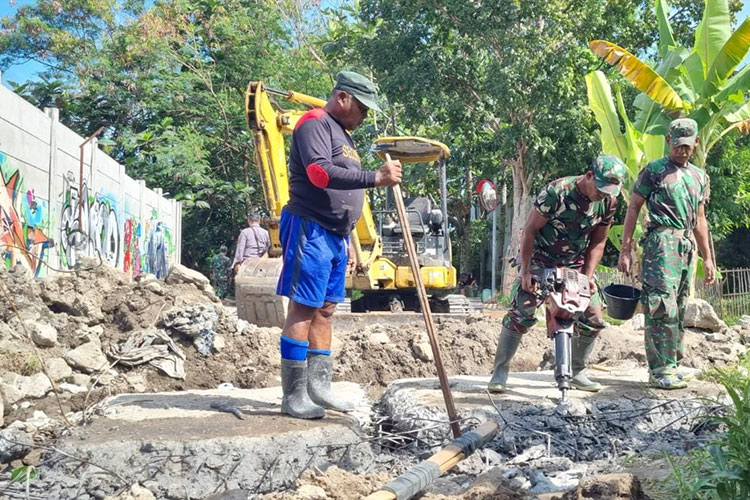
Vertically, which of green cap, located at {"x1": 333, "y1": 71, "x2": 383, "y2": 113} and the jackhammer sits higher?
green cap, located at {"x1": 333, "y1": 71, "x2": 383, "y2": 113}

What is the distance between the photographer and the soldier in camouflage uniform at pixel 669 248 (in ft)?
18.2

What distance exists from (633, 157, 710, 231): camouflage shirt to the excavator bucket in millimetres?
5959

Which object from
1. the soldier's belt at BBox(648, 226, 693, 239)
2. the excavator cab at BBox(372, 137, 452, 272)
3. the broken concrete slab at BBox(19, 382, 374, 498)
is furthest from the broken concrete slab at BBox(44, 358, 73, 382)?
the excavator cab at BBox(372, 137, 452, 272)

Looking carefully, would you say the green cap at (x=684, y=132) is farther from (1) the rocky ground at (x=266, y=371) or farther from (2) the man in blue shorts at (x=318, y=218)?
(2) the man in blue shorts at (x=318, y=218)

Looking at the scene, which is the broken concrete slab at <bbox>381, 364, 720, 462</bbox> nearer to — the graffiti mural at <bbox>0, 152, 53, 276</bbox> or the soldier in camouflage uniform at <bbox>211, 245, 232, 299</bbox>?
the graffiti mural at <bbox>0, 152, 53, 276</bbox>

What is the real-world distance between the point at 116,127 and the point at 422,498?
24.9 m

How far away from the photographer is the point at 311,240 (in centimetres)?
460

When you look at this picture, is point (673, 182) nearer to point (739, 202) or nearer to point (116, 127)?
point (739, 202)

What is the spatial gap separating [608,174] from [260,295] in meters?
6.60

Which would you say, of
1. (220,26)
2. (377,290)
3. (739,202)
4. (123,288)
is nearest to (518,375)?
(123,288)

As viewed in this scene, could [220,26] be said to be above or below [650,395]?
above

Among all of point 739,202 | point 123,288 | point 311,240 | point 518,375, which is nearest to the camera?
point 311,240

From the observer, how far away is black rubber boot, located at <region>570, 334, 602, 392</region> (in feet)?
18.6

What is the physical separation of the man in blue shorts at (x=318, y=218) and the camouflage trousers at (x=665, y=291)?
2182 mm
